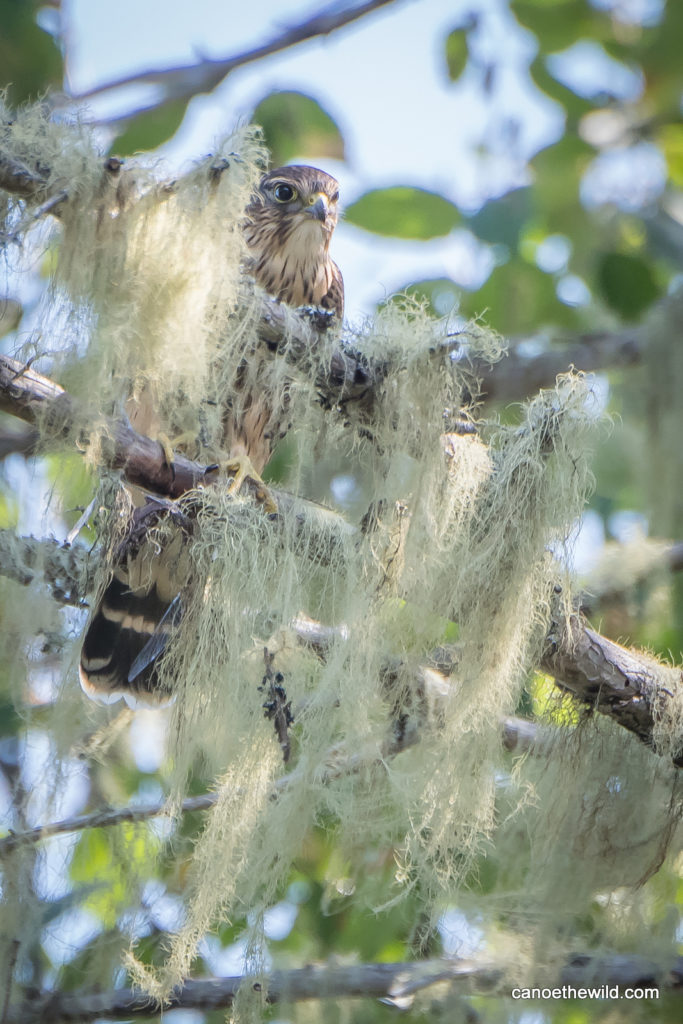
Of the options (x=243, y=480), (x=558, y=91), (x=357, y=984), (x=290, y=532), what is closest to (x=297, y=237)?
(x=558, y=91)

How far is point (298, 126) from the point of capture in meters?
3.66

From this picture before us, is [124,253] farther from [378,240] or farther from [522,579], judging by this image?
[378,240]

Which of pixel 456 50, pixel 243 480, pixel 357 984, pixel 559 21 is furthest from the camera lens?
pixel 456 50

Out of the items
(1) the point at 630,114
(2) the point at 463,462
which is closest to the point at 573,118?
(1) the point at 630,114

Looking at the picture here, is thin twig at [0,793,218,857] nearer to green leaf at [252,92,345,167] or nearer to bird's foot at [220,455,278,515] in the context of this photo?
bird's foot at [220,455,278,515]

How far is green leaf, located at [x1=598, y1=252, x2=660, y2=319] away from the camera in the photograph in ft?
11.3

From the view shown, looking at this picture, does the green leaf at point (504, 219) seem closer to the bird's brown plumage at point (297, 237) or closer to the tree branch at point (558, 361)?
the tree branch at point (558, 361)

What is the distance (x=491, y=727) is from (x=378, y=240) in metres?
2.29

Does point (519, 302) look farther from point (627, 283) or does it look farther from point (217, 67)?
point (217, 67)

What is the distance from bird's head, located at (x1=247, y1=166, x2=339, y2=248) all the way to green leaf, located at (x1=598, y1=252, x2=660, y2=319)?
122 cm

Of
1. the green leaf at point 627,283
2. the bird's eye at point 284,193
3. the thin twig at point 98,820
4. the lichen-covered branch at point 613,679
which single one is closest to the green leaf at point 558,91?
the green leaf at point 627,283

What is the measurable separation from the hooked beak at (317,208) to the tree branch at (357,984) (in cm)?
284

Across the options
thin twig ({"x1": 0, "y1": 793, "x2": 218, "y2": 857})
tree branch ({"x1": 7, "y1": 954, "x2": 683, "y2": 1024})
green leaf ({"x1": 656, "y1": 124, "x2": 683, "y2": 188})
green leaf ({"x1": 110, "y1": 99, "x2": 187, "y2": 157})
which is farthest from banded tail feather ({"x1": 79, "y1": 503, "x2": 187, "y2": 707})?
green leaf ({"x1": 656, "y1": 124, "x2": 683, "y2": 188})

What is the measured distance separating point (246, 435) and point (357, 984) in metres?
1.53
